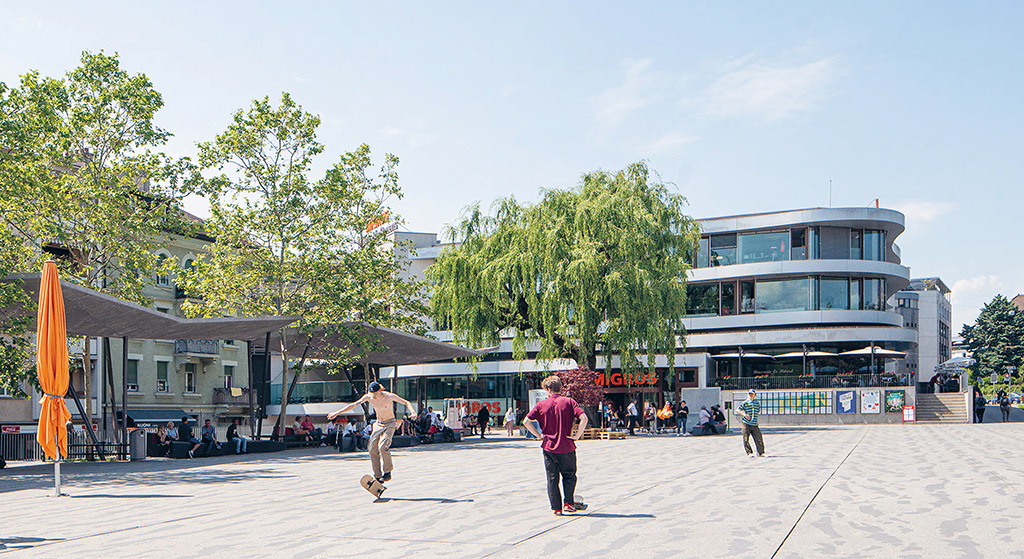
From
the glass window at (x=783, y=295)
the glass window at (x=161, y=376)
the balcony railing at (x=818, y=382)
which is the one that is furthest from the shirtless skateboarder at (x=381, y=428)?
the glass window at (x=783, y=295)

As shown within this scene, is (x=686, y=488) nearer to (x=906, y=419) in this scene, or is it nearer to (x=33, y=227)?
(x=33, y=227)

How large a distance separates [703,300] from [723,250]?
3.06 m

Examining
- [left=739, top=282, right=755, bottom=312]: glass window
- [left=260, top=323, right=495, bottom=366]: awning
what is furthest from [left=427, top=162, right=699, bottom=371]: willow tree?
[left=739, top=282, right=755, bottom=312]: glass window

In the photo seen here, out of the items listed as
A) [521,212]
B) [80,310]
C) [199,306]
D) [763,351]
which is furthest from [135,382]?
[763,351]

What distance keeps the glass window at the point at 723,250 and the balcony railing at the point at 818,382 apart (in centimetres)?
697

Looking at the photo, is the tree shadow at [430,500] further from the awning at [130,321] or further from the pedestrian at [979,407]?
the pedestrian at [979,407]

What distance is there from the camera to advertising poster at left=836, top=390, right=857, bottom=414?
49.1 metres

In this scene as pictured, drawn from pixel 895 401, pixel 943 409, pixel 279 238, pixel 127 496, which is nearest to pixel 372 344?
pixel 279 238

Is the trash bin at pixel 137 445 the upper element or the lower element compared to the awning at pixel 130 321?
lower

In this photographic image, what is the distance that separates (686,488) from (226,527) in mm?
6398

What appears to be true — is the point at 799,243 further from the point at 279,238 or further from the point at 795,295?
the point at 279,238

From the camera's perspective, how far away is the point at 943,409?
163 feet

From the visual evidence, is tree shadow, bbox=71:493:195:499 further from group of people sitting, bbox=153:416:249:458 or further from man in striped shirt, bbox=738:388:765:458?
man in striped shirt, bbox=738:388:765:458

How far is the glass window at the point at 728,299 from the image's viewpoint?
55.5 metres
